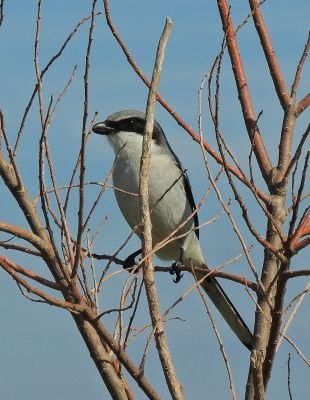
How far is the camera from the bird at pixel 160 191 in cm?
548

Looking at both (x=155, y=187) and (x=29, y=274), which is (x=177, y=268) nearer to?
(x=155, y=187)

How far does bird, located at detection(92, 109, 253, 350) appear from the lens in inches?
216

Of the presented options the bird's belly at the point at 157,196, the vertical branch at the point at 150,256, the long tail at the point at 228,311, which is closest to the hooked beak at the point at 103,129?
the bird's belly at the point at 157,196

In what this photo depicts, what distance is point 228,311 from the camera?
532cm

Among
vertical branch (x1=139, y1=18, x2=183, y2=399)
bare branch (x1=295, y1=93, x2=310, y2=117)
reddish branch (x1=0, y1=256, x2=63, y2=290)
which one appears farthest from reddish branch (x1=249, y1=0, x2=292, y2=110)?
reddish branch (x1=0, y1=256, x2=63, y2=290)

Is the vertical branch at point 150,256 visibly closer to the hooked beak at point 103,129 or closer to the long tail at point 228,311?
the long tail at point 228,311

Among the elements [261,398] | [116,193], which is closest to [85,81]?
[261,398]

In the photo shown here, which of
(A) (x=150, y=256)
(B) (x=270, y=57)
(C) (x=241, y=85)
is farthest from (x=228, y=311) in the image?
(A) (x=150, y=256)

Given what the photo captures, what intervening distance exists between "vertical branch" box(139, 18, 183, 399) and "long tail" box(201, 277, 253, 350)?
2.15 m

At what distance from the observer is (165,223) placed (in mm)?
5676

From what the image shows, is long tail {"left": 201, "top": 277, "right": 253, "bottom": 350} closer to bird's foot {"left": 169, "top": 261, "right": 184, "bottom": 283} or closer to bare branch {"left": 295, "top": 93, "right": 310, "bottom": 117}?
bird's foot {"left": 169, "top": 261, "right": 184, "bottom": 283}

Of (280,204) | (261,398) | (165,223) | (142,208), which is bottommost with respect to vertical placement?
(261,398)

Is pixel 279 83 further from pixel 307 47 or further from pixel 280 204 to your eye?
pixel 280 204

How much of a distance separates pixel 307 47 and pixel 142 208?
70.1 inches
